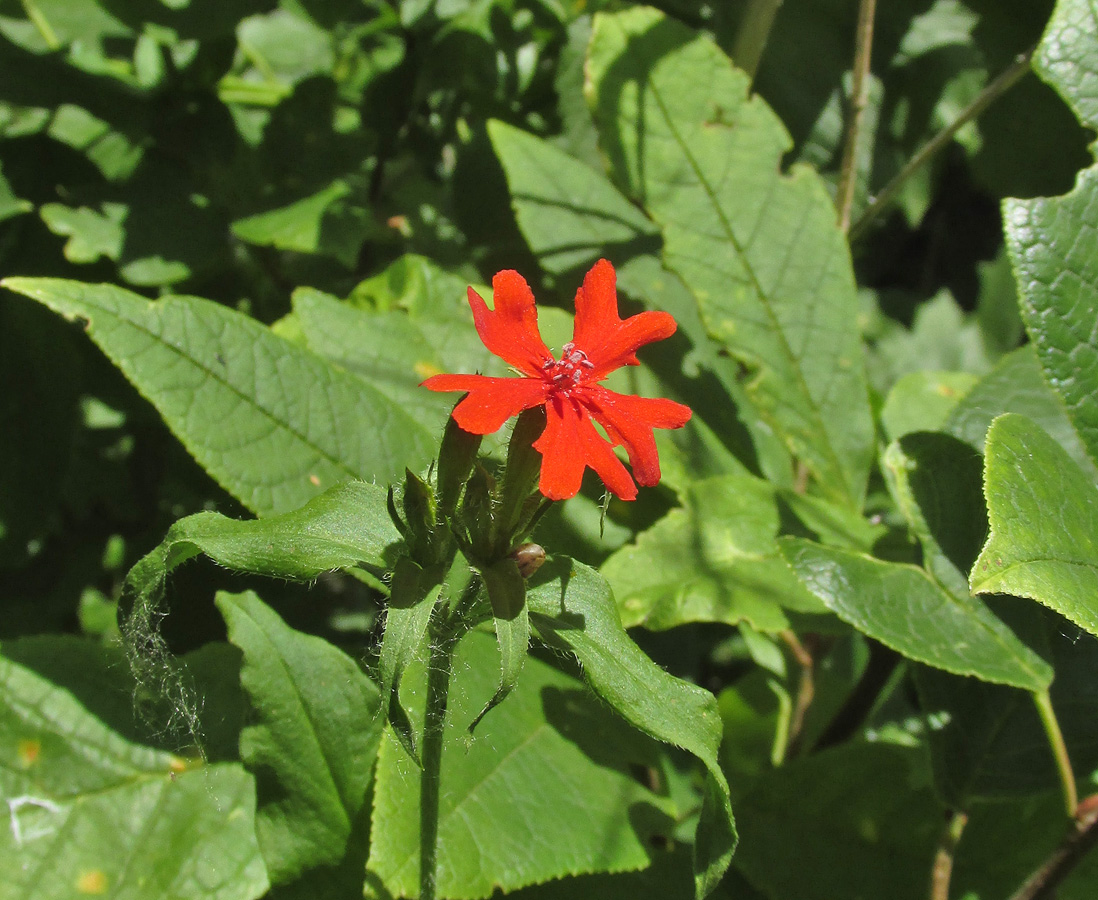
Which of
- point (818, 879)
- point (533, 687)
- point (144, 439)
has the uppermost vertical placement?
point (533, 687)

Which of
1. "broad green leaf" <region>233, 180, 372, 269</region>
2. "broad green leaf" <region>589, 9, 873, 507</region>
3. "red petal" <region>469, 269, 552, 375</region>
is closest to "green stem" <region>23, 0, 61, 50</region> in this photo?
"broad green leaf" <region>233, 180, 372, 269</region>

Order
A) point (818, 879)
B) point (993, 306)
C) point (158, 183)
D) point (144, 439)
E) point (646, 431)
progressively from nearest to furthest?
1. point (646, 431)
2. point (818, 879)
3. point (158, 183)
4. point (144, 439)
5. point (993, 306)

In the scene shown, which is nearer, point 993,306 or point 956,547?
point 956,547

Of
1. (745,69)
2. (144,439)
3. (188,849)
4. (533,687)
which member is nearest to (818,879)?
(533,687)

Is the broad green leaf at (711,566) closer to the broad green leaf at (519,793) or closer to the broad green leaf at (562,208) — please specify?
the broad green leaf at (519,793)

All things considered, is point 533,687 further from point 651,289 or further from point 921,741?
point 921,741

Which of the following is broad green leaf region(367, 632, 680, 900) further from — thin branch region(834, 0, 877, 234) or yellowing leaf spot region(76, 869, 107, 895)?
thin branch region(834, 0, 877, 234)
